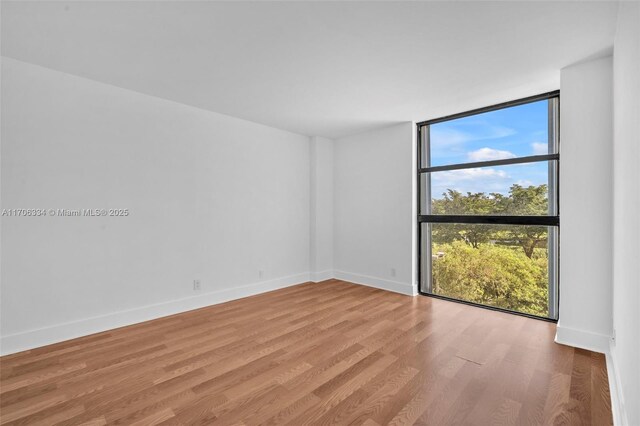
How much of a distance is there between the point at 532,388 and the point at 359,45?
287 cm

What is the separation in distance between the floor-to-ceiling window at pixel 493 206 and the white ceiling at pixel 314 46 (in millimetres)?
431

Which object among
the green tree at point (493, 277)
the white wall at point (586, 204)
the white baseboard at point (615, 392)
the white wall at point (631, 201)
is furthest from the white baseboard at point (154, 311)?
the white wall at point (631, 201)

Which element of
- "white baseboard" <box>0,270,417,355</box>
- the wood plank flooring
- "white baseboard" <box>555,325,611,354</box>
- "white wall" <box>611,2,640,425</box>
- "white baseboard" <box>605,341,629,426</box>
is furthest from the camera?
"white baseboard" <box>0,270,417,355</box>

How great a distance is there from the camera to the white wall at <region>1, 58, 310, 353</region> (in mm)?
2721

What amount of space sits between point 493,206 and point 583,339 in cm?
169

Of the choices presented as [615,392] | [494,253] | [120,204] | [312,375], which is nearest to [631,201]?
[615,392]

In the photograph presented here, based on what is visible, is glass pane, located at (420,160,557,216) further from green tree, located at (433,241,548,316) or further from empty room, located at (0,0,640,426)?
green tree, located at (433,241,548,316)

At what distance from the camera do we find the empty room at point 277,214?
1969 mm

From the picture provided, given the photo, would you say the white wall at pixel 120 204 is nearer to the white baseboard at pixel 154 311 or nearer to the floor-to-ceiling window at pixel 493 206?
the white baseboard at pixel 154 311

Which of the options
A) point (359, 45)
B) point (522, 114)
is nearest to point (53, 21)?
point (359, 45)

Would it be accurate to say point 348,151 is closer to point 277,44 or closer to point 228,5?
point 277,44

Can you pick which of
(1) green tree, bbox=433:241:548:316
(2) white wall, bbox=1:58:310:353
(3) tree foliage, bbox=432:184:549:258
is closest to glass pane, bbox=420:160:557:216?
(3) tree foliage, bbox=432:184:549:258

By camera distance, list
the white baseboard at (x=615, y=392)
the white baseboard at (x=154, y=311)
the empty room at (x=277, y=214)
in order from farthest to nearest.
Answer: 1. the white baseboard at (x=154, y=311)
2. the empty room at (x=277, y=214)
3. the white baseboard at (x=615, y=392)

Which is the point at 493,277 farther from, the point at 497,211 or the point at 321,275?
the point at 321,275
